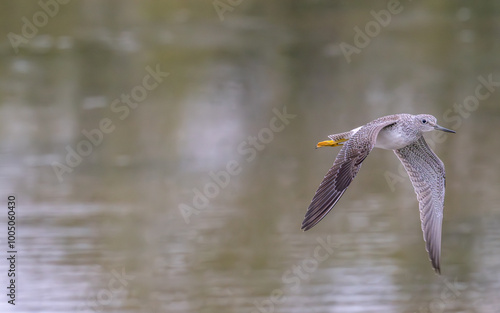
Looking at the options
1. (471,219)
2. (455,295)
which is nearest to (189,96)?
(471,219)

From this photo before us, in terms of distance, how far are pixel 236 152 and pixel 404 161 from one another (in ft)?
33.2

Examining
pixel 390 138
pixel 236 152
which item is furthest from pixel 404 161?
pixel 236 152

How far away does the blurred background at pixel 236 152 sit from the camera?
15.7m

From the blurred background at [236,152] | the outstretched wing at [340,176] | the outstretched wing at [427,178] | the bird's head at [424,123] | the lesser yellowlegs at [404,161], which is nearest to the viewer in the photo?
the outstretched wing at [340,176]

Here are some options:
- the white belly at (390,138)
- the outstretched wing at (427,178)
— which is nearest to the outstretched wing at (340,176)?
the white belly at (390,138)

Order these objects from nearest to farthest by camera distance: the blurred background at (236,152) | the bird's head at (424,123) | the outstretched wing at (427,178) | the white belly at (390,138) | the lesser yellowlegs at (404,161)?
the lesser yellowlegs at (404,161) < the white belly at (390,138) < the bird's head at (424,123) < the outstretched wing at (427,178) < the blurred background at (236,152)

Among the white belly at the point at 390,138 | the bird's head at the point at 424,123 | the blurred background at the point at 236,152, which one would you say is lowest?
the blurred background at the point at 236,152

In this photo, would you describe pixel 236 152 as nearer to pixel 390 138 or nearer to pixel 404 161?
pixel 404 161

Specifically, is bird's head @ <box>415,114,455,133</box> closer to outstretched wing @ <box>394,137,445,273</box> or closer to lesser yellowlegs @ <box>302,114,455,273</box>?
lesser yellowlegs @ <box>302,114,455,273</box>

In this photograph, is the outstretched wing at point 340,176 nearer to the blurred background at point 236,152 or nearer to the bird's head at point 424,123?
the bird's head at point 424,123

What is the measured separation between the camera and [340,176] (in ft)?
30.9

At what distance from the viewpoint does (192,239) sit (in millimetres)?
17234

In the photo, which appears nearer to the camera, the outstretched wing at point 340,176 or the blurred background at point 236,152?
the outstretched wing at point 340,176

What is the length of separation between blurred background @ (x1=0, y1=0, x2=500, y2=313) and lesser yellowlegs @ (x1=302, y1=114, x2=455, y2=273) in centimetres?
378
